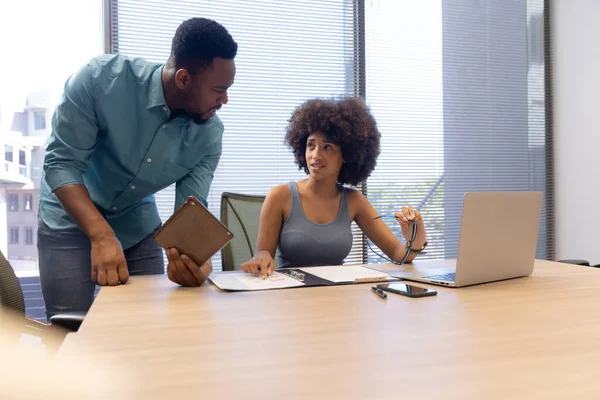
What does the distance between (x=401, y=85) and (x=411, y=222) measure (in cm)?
197

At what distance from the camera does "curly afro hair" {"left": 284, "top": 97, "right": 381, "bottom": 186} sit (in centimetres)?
207

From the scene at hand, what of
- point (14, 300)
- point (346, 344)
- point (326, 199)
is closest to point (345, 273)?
point (326, 199)

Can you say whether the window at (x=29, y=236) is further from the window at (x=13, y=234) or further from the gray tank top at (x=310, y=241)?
the gray tank top at (x=310, y=241)

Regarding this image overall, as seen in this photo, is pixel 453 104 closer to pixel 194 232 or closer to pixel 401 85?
pixel 401 85

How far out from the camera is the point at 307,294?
118cm

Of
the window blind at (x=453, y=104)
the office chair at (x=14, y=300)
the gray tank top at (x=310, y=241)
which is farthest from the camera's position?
the window blind at (x=453, y=104)

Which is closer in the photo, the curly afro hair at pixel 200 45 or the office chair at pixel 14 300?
the office chair at pixel 14 300

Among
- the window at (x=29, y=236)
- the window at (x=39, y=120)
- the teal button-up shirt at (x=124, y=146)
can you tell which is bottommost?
the window at (x=29, y=236)

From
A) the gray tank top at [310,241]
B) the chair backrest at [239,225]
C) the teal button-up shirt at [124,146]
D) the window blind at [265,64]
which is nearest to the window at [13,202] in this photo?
the window blind at [265,64]

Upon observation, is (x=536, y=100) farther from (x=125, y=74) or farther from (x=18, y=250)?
(x=18, y=250)

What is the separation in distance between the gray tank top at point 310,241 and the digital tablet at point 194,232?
65cm

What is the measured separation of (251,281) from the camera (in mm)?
1354

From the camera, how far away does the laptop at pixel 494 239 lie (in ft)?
4.04

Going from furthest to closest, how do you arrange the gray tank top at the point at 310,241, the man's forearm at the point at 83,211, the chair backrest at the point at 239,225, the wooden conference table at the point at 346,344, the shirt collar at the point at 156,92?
1. the chair backrest at the point at 239,225
2. the gray tank top at the point at 310,241
3. the shirt collar at the point at 156,92
4. the man's forearm at the point at 83,211
5. the wooden conference table at the point at 346,344
